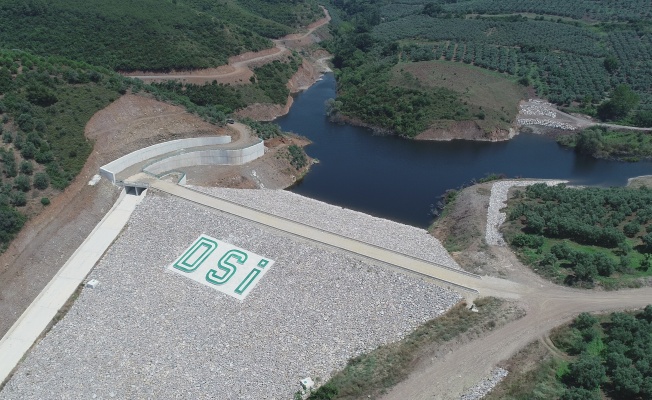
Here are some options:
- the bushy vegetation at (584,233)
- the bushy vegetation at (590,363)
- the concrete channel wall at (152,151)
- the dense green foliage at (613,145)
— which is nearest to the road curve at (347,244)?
the concrete channel wall at (152,151)

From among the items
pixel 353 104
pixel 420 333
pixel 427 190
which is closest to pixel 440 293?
pixel 420 333

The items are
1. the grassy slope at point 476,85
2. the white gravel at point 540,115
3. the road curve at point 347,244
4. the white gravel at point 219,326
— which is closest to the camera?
the white gravel at point 219,326

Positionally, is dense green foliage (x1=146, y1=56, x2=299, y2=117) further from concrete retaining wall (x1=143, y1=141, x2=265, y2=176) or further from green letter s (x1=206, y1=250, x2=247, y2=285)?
green letter s (x1=206, y1=250, x2=247, y2=285)

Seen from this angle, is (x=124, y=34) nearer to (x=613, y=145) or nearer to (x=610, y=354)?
(x=613, y=145)

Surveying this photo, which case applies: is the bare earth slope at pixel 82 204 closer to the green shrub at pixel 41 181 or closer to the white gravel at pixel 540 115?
the green shrub at pixel 41 181

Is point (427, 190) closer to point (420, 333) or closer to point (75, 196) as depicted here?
point (420, 333)

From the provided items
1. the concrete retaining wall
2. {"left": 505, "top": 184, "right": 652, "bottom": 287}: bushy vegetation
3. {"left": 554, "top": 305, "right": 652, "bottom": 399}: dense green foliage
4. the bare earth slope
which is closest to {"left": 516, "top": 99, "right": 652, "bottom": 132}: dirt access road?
{"left": 505, "top": 184, "right": 652, "bottom": 287}: bushy vegetation
